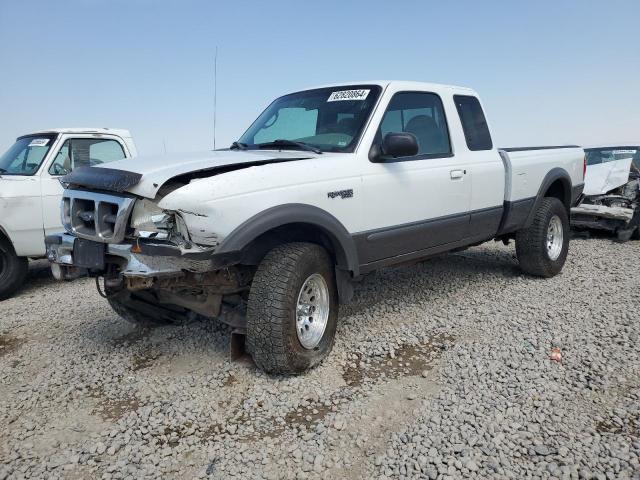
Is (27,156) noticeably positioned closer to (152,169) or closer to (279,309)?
(152,169)

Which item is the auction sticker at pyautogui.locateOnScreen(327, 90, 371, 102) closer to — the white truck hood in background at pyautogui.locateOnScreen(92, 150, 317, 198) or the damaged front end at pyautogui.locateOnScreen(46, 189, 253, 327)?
the white truck hood in background at pyautogui.locateOnScreen(92, 150, 317, 198)

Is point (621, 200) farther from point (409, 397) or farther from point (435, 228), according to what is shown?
point (409, 397)

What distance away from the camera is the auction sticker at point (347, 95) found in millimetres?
4242

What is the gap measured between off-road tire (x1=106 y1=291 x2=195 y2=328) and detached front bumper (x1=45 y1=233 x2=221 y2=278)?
0.60 meters

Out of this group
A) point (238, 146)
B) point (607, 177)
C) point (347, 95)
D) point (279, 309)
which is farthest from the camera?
point (607, 177)

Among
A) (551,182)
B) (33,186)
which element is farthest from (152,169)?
(551,182)

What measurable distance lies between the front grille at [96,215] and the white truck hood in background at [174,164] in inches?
6.7

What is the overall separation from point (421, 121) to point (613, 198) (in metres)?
5.83

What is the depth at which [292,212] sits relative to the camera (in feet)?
10.8

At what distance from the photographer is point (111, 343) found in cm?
426

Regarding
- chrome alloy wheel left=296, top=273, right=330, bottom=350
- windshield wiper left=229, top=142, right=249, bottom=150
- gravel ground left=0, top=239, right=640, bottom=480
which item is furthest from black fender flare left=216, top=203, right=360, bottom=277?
windshield wiper left=229, top=142, right=249, bottom=150

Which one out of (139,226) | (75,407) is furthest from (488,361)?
(75,407)

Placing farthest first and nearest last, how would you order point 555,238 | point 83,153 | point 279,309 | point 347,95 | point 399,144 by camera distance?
1. point 83,153
2. point 555,238
3. point 347,95
4. point 399,144
5. point 279,309

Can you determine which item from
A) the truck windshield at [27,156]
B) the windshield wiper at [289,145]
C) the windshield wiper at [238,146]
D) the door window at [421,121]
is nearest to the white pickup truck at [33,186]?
the truck windshield at [27,156]
